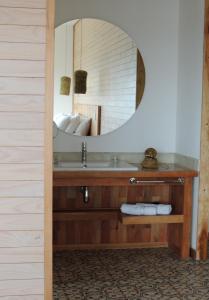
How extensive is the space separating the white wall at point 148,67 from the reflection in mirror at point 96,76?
71 millimetres

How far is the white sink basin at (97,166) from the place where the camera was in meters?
4.11

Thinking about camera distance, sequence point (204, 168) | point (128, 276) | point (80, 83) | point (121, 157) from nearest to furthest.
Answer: point (128, 276), point (204, 168), point (80, 83), point (121, 157)

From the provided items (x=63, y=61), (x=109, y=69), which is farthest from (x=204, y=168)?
(x=63, y=61)

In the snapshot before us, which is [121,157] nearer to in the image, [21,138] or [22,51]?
[21,138]

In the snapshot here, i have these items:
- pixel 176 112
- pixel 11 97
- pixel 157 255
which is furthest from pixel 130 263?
pixel 11 97

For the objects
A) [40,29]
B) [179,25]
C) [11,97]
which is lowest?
[11,97]

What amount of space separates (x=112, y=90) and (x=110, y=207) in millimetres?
1102

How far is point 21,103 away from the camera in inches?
98.3

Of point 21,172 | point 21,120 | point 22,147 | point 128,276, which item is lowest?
point 128,276

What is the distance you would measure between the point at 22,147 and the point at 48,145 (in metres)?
0.14

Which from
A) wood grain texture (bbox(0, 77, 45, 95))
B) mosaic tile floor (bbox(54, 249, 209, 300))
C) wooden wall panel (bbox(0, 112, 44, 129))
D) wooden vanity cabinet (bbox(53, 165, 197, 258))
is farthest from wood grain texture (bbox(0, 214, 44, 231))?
wooden vanity cabinet (bbox(53, 165, 197, 258))

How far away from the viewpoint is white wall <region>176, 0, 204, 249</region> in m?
4.16

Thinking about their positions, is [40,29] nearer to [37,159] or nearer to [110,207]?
[37,159]

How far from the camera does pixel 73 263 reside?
13.3 ft
